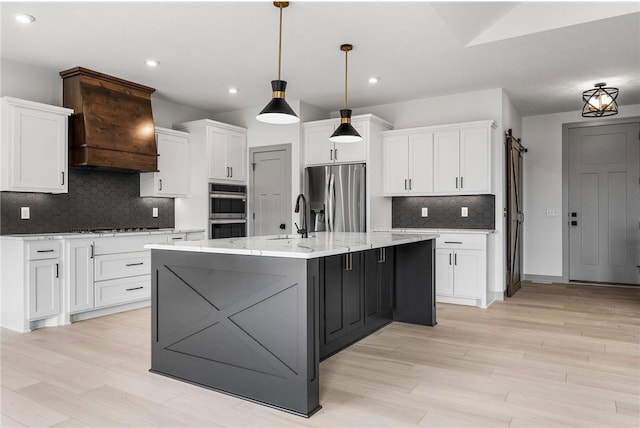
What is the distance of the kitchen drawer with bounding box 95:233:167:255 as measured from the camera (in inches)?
Answer: 185

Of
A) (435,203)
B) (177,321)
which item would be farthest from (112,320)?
(435,203)

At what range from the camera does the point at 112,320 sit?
462 cm

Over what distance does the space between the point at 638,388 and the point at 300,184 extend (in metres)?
4.48

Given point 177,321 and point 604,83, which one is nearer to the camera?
point 177,321

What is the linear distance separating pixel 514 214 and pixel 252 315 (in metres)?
4.87

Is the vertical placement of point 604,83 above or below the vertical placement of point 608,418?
above

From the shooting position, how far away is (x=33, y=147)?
443cm

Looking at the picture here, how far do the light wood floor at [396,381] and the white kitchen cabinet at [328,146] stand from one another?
257 cm

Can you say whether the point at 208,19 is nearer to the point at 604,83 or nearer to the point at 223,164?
the point at 223,164

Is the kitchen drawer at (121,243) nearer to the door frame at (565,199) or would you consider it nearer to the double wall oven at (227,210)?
the double wall oven at (227,210)

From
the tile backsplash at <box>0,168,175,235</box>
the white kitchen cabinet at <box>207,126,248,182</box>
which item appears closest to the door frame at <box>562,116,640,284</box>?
the white kitchen cabinet at <box>207,126,248,182</box>

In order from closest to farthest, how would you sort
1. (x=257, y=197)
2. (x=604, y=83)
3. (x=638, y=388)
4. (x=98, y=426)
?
(x=98, y=426), (x=638, y=388), (x=604, y=83), (x=257, y=197)

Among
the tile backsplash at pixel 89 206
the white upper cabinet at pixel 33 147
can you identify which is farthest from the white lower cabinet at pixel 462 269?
the white upper cabinet at pixel 33 147

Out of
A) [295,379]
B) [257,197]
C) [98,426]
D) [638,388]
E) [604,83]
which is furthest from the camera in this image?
[257,197]
